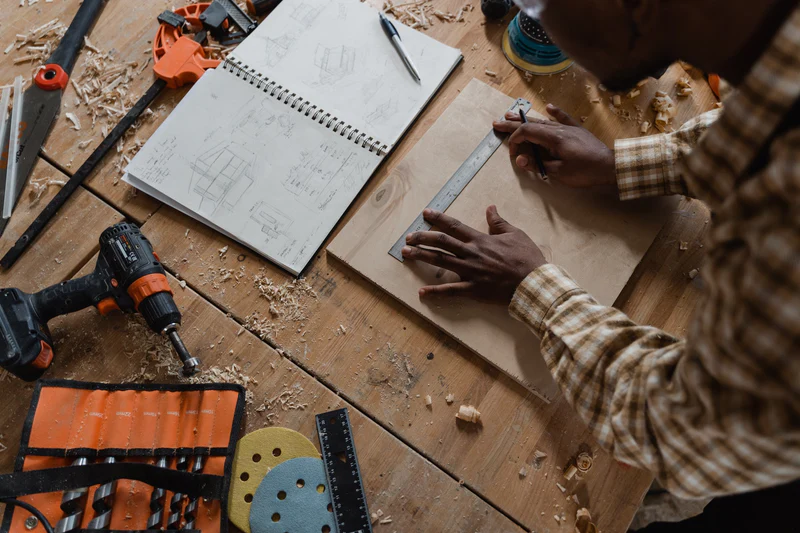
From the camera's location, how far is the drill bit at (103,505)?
0.93m

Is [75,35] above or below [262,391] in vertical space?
above

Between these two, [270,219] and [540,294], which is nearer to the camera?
[540,294]

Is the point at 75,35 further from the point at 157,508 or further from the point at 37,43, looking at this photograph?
the point at 157,508

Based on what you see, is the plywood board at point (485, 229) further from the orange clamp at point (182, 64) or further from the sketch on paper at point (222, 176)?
the orange clamp at point (182, 64)

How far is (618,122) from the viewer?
1.32 metres

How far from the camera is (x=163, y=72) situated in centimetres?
135

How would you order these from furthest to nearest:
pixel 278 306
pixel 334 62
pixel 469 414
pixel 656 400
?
pixel 334 62, pixel 278 306, pixel 469 414, pixel 656 400

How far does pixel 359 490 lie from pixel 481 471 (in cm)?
24

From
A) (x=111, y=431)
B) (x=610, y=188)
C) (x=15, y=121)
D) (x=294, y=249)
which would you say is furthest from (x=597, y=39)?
(x=15, y=121)

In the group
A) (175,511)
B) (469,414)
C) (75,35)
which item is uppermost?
(75,35)

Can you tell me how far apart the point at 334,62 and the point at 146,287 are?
2.41ft

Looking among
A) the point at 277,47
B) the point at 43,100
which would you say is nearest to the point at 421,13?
the point at 277,47

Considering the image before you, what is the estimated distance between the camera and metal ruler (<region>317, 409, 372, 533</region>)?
999 millimetres

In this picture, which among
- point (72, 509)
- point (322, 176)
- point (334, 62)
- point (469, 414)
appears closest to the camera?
point (72, 509)
